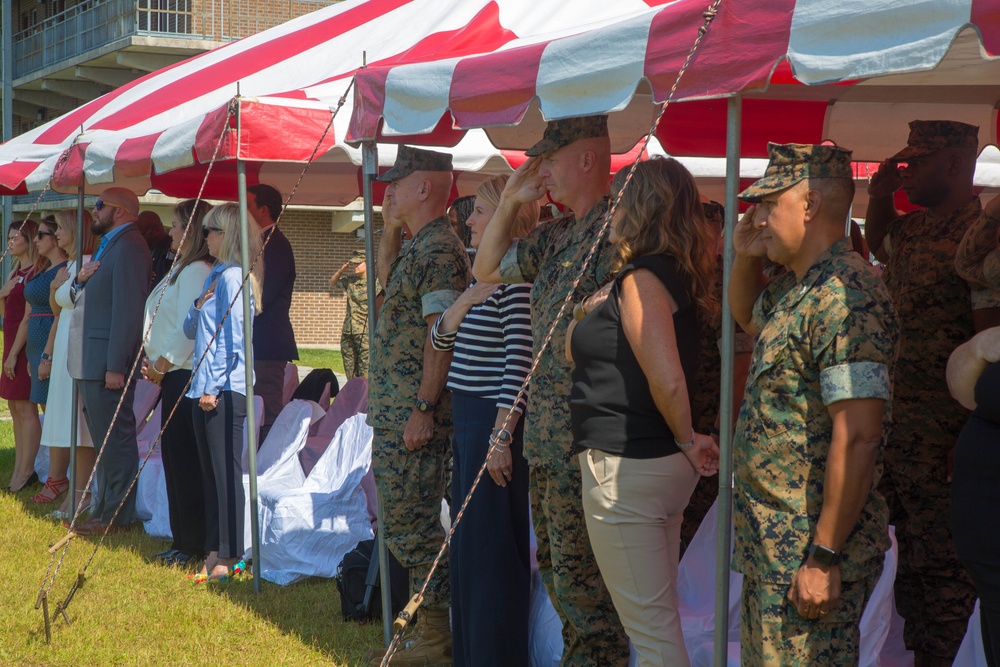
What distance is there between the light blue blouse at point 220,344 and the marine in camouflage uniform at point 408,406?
1489 millimetres

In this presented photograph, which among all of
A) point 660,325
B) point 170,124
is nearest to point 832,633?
point 660,325

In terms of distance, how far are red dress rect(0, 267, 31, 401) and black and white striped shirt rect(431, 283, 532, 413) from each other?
17.3ft

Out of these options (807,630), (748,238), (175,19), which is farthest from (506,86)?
(175,19)

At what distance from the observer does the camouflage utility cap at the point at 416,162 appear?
4.01m

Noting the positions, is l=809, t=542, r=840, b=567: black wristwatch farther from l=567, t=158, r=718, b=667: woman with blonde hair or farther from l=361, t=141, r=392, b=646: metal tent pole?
l=361, t=141, r=392, b=646: metal tent pole

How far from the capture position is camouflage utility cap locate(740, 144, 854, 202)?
2373 mm

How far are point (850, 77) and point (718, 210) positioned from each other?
5.30ft

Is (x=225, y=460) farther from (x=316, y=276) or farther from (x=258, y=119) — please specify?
(x=316, y=276)

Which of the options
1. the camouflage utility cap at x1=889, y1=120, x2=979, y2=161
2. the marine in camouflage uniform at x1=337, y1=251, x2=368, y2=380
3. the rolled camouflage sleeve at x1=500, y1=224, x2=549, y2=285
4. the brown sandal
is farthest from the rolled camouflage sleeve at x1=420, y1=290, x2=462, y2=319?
the marine in camouflage uniform at x1=337, y1=251, x2=368, y2=380

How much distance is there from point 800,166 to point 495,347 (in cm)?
142

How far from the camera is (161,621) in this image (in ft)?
15.5

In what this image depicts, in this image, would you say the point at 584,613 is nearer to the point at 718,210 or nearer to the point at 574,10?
the point at 718,210

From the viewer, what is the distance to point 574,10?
5031 mm

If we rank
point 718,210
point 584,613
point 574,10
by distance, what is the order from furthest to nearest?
1. point 574,10
2. point 718,210
3. point 584,613
